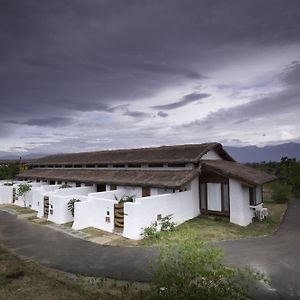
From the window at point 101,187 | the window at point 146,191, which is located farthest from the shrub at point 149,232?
the window at point 101,187

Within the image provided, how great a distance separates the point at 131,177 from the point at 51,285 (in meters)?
12.8

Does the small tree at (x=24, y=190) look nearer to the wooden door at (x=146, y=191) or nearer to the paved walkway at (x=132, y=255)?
the paved walkway at (x=132, y=255)

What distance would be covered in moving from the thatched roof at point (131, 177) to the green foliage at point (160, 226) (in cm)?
208

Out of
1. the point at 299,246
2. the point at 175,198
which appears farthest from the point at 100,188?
the point at 299,246

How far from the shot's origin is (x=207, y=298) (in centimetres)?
609

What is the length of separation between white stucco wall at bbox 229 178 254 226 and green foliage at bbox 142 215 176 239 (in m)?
4.03

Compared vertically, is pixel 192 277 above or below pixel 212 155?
below

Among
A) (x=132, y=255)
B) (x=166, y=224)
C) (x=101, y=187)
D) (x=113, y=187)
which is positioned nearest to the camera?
(x=132, y=255)

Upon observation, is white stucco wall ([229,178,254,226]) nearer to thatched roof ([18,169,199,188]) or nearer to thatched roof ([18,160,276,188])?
thatched roof ([18,160,276,188])

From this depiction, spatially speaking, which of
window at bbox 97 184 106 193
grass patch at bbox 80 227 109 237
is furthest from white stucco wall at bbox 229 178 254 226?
window at bbox 97 184 106 193

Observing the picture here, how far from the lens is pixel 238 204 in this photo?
1894 cm

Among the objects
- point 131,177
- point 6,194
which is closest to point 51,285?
point 131,177

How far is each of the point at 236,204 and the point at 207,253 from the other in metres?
13.1

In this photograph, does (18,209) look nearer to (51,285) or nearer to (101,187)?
(101,187)
